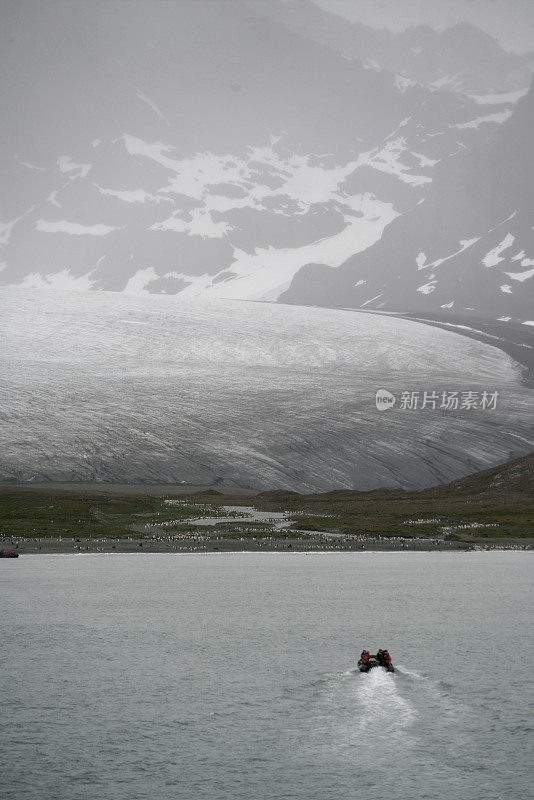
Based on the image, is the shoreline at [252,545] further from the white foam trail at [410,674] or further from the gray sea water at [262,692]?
the white foam trail at [410,674]

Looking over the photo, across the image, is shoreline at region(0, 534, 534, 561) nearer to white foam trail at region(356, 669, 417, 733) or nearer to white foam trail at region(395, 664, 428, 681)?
white foam trail at region(395, 664, 428, 681)

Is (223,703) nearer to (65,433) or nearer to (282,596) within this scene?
(282,596)

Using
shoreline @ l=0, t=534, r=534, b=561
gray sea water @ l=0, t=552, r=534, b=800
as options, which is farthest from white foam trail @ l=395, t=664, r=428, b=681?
shoreline @ l=0, t=534, r=534, b=561

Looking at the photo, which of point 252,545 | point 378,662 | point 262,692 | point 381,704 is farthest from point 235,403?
point 381,704

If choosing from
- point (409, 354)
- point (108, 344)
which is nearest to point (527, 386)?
point (409, 354)

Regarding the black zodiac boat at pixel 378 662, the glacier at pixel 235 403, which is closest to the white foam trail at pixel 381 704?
the black zodiac boat at pixel 378 662
